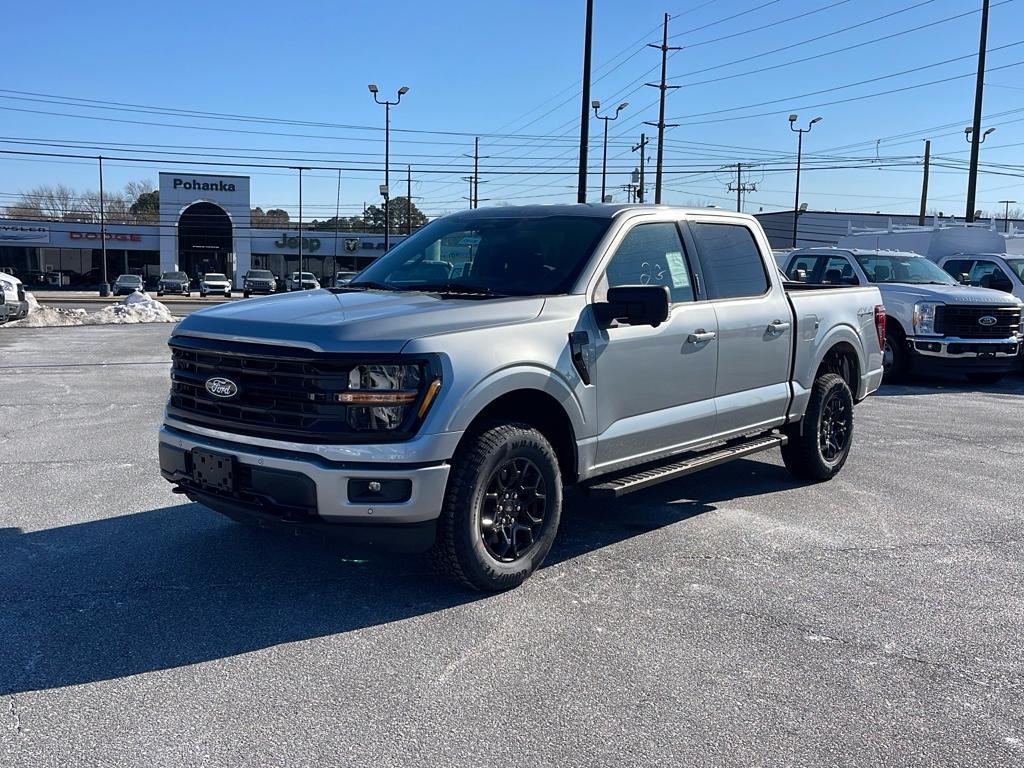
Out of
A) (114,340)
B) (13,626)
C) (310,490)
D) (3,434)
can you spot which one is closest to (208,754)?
(310,490)

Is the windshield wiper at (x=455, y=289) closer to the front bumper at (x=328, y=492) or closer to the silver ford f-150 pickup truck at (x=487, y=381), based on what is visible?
the silver ford f-150 pickup truck at (x=487, y=381)

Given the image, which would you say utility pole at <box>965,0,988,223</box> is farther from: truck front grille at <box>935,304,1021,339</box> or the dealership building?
the dealership building

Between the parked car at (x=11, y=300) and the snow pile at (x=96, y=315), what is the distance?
0.82 metres

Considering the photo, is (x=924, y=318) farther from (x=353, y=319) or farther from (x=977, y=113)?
(x=977, y=113)

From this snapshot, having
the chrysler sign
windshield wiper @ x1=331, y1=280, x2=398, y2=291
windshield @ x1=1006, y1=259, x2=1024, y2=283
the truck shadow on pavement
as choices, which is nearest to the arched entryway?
the chrysler sign

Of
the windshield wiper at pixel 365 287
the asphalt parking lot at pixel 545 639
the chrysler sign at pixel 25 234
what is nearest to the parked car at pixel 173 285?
the chrysler sign at pixel 25 234

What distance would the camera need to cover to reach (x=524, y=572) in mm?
4703

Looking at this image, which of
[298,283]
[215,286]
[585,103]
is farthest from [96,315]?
[215,286]

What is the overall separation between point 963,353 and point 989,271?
12.5ft

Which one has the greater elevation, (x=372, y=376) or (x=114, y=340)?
A: (x=372, y=376)

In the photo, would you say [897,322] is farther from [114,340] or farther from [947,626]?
[114,340]

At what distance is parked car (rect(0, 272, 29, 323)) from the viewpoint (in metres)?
18.8

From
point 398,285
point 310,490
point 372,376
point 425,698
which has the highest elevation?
point 398,285

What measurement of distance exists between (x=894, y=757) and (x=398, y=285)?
3.71 metres
